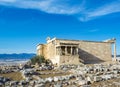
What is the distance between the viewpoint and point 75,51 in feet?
263

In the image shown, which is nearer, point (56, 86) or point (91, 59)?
point (56, 86)

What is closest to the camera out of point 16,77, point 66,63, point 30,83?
point 30,83

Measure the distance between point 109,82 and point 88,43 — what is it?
162 ft

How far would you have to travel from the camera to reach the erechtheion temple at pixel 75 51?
77312mm

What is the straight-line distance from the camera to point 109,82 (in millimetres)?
40125

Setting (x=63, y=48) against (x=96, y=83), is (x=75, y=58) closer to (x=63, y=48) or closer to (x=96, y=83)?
(x=63, y=48)

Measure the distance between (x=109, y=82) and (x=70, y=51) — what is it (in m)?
41.0

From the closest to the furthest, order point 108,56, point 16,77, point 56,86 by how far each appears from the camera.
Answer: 1. point 56,86
2. point 16,77
3. point 108,56

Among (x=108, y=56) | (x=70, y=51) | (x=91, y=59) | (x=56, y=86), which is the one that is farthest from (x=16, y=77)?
(x=108, y=56)

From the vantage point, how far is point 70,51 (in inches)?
3182

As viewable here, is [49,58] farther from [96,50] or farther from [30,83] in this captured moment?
[30,83]

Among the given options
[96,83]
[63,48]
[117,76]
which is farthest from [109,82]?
[63,48]

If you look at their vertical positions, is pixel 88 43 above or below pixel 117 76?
above

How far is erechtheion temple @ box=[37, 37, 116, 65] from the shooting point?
7731 centimetres
